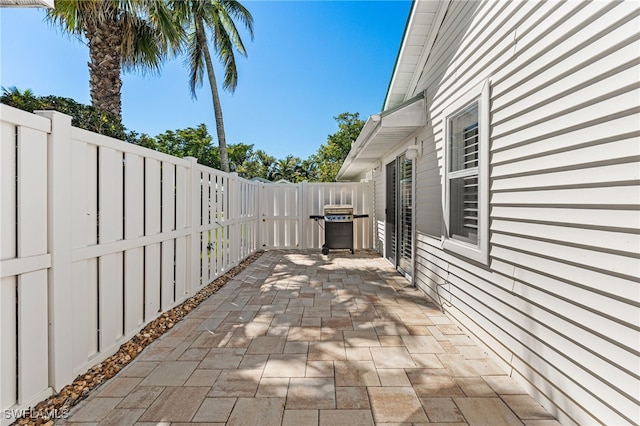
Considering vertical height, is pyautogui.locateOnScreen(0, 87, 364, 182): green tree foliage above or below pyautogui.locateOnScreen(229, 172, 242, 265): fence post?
above

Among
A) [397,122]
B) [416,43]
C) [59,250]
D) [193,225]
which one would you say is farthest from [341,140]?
[59,250]

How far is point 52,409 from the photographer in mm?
1770

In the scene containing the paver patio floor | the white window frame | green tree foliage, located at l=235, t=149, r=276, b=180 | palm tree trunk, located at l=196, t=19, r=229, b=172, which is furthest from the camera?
green tree foliage, located at l=235, t=149, r=276, b=180

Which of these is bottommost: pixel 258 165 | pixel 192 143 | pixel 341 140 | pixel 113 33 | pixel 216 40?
pixel 113 33

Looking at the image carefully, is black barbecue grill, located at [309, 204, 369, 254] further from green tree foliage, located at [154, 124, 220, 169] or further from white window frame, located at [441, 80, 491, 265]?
green tree foliage, located at [154, 124, 220, 169]

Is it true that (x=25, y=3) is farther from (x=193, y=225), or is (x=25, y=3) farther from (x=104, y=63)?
(x=104, y=63)

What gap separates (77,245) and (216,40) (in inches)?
380

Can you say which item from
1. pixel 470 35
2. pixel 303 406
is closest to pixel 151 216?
pixel 303 406

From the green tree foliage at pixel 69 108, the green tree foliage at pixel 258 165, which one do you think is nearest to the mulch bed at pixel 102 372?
the green tree foliage at pixel 69 108

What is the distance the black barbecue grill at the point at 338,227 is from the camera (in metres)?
7.65

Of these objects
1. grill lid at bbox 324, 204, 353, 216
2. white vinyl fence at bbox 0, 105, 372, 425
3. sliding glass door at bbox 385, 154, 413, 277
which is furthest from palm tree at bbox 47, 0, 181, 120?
sliding glass door at bbox 385, 154, 413, 277

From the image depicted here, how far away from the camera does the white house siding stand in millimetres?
1395

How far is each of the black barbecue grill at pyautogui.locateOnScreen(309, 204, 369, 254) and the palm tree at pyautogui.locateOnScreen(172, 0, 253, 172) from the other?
3849mm

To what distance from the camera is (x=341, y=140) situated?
23.8 meters
